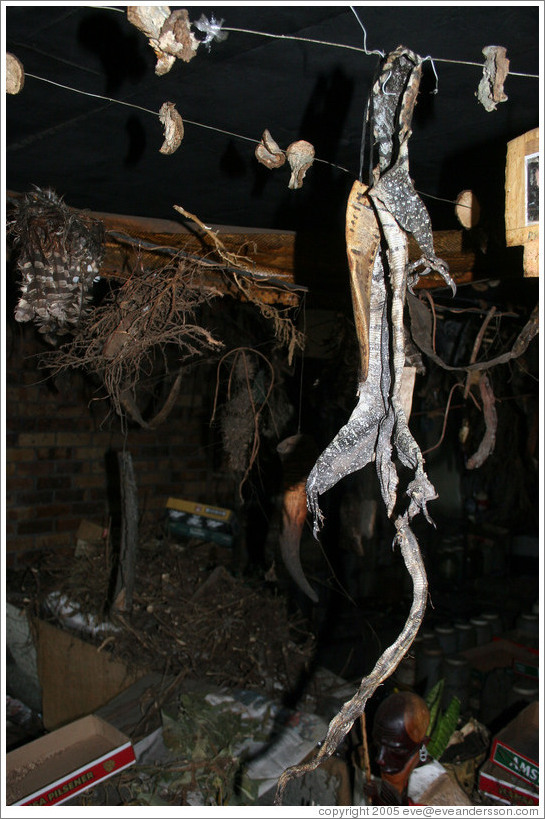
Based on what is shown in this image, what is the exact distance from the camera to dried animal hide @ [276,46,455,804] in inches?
35.1

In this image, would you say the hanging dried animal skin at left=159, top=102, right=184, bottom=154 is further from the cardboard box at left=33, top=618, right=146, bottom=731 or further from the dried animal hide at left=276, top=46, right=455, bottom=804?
the cardboard box at left=33, top=618, right=146, bottom=731

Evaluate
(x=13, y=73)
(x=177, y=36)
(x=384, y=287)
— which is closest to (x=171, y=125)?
(x=177, y=36)

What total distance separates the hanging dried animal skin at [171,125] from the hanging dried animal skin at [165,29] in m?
0.15

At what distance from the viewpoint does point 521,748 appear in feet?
8.07

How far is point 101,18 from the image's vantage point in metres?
1.44

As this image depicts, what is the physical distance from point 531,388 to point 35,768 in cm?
317

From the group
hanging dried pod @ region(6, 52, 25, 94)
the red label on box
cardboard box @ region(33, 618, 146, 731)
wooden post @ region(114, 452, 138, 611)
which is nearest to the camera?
hanging dried pod @ region(6, 52, 25, 94)

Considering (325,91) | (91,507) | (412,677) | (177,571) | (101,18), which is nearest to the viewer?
(101,18)

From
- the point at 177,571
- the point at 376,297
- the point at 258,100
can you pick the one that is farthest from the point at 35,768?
the point at 258,100

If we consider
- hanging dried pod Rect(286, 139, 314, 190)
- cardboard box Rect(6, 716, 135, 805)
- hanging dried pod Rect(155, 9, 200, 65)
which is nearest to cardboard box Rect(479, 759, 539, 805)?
cardboard box Rect(6, 716, 135, 805)

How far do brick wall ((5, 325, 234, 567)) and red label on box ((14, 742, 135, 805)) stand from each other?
75.2 inches

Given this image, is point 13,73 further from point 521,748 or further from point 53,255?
point 521,748

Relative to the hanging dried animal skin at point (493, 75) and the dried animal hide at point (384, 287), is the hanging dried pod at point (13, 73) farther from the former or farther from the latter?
the hanging dried animal skin at point (493, 75)

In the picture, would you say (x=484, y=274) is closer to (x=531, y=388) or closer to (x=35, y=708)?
(x=531, y=388)
